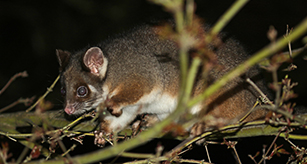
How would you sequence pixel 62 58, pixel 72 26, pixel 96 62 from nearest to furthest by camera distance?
pixel 96 62 → pixel 62 58 → pixel 72 26

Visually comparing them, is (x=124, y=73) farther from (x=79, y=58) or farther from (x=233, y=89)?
(x=233, y=89)

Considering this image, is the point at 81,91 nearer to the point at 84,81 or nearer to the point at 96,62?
the point at 84,81

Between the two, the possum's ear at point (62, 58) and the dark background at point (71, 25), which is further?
the dark background at point (71, 25)

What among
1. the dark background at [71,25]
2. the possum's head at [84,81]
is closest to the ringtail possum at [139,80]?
the possum's head at [84,81]

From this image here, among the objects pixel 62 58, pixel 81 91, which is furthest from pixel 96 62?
pixel 62 58

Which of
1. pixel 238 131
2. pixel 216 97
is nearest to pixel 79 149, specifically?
pixel 216 97

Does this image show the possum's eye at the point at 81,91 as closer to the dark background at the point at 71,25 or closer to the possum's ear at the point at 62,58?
the possum's ear at the point at 62,58

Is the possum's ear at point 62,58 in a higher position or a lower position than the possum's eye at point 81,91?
higher

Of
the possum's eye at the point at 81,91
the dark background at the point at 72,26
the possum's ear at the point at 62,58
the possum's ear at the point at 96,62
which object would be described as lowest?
the possum's eye at the point at 81,91
